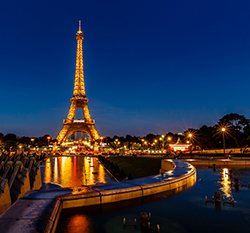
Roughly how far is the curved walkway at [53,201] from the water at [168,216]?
11.4 inches

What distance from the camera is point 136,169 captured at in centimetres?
3158

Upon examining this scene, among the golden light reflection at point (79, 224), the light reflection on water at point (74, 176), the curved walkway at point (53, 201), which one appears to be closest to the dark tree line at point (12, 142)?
the light reflection on water at point (74, 176)

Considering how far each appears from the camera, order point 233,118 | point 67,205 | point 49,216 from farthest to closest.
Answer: point 233,118, point 67,205, point 49,216

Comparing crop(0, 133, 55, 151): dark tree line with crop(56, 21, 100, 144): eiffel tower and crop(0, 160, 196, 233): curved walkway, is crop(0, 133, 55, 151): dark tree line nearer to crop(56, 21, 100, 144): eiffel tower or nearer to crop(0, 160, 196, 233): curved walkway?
crop(56, 21, 100, 144): eiffel tower

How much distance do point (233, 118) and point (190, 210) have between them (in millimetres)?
71937

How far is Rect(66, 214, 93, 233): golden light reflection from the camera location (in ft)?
18.2

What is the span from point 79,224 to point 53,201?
1.12 m

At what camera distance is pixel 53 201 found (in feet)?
20.9

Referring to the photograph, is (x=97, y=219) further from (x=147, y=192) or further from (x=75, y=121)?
(x=75, y=121)

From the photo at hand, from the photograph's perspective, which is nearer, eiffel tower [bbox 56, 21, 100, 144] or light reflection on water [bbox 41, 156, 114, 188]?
light reflection on water [bbox 41, 156, 114, 188]

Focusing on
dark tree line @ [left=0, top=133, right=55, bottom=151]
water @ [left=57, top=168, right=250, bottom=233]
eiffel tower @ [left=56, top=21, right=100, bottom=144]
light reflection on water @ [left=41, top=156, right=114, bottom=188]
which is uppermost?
eiffel tower @ [left=56, top=21, right=100, bottom=144]

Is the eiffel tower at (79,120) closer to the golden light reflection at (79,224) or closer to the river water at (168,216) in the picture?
the river water at (168,216)

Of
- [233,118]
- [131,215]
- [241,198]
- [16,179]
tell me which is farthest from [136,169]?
[233,118]

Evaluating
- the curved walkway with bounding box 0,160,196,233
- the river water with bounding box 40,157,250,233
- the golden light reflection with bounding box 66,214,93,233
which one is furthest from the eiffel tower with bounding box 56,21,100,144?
the golden light reflection with bounding box 66,214,93,233
